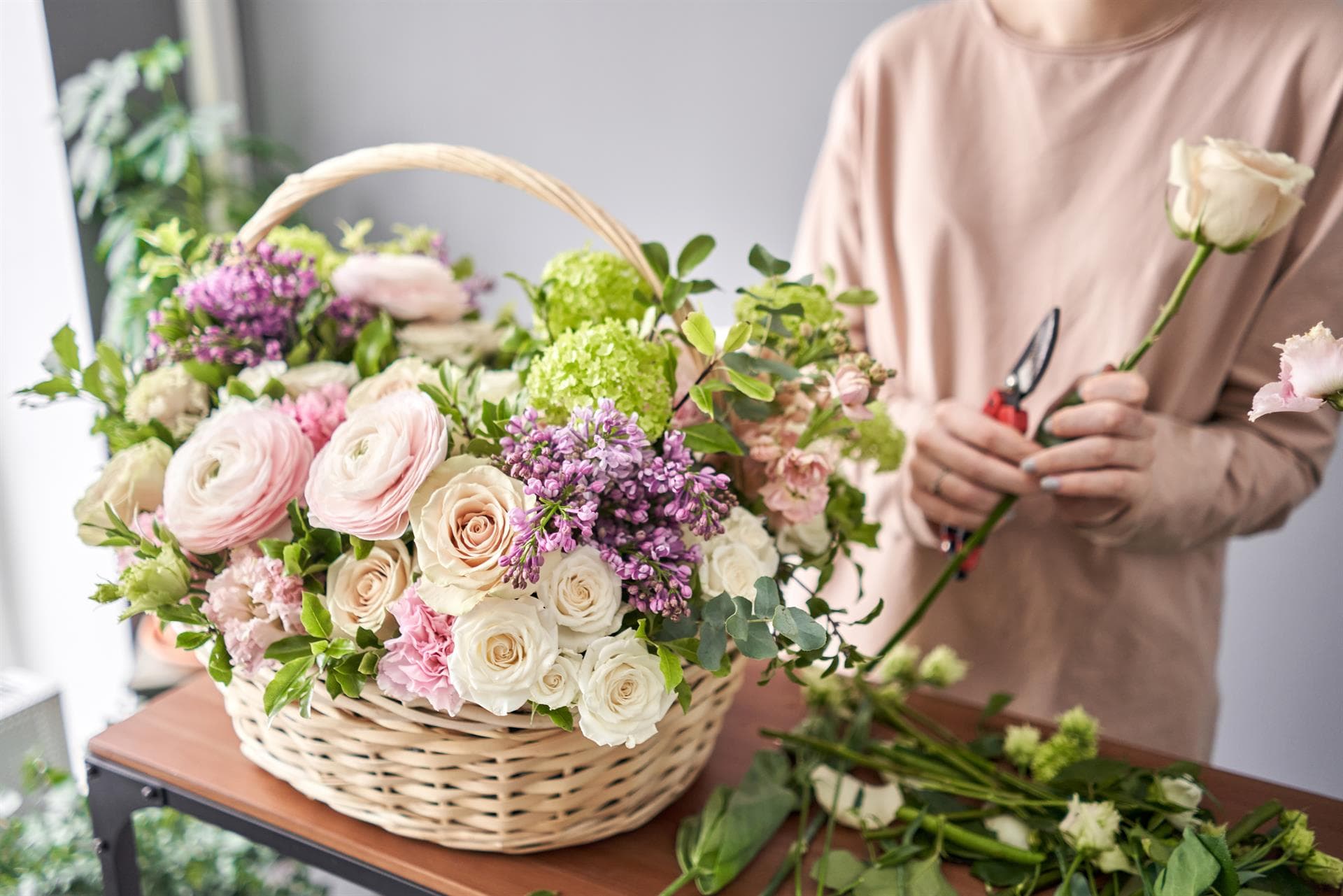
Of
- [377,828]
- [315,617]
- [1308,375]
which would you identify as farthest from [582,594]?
[1308,375]

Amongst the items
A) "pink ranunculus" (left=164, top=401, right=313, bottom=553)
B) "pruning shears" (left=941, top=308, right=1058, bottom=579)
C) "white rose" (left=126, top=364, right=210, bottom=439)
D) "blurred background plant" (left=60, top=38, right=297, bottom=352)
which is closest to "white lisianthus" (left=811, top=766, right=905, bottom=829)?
"pruning shears" (left=941, top=308, right=1058, bottom=579)

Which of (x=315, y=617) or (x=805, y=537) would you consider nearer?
(x=315, y=617)

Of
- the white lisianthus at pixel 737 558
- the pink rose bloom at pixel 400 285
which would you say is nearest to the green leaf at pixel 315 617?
the white lisianthus at pixel 737 558

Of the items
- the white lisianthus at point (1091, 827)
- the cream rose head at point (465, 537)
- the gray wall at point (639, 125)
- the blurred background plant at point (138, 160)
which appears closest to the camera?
the cream rose head at point (465, 537)

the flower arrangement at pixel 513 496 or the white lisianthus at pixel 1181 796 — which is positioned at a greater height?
the flower arrangement at pixel 513 496

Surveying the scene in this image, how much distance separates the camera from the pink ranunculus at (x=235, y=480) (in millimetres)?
595

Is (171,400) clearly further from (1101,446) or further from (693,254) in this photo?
(1101,446)

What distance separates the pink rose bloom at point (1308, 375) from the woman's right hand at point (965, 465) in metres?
0.35

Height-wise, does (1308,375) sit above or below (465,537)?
above

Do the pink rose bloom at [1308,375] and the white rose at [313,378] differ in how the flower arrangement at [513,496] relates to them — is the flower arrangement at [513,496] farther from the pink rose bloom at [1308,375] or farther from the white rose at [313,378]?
the pink rose bloom at [1308,375]

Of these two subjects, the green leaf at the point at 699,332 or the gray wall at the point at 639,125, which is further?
the gray wall at the point at 639,125

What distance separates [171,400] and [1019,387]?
701 millimetres

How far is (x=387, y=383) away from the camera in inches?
26.8

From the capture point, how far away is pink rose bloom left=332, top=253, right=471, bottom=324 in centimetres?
81
